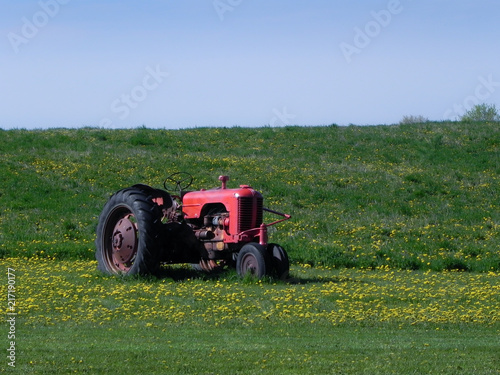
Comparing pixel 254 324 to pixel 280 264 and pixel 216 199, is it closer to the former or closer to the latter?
pixel 280 264

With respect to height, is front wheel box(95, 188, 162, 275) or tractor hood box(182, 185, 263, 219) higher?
tractor hood box(182, 185, 263, 219)

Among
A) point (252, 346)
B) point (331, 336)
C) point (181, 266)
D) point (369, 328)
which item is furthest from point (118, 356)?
point (181, 266)

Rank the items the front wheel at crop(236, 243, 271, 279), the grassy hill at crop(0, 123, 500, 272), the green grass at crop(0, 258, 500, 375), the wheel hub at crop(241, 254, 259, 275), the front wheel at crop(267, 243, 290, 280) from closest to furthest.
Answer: the green grass at crop(0, 258, 500, 375)
the front wheel at crop(236, 243, 271, 279)
the wheel hub at crop(241, 254, 259, 275)
the front wheel at crop(267, 243, 290, 280)
the grassy hill at crop(0, 123, 500, 272)

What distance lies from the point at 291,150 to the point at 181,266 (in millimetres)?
17456

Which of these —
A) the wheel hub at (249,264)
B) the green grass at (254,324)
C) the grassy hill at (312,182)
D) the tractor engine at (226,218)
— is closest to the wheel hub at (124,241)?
the green grass at (254,324)

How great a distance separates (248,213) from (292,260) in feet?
11.9

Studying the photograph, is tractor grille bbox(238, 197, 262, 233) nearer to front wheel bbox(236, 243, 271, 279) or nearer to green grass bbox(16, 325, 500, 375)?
front wheel bbox(236, 243, 271, 279)

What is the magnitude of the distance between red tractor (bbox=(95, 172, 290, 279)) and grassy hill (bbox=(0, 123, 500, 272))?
10.8 ft

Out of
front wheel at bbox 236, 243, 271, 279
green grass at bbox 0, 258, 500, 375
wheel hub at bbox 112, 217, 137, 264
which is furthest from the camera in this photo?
wheel hub at bbox 112, 217, 137, 264

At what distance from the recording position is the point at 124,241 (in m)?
16.1

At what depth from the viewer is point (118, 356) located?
27.9 ft

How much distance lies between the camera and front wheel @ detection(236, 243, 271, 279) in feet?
47.9

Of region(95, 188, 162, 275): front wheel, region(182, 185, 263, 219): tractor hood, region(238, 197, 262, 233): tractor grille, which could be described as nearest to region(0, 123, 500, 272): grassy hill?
region(95, 188, 162, 275): front wheel

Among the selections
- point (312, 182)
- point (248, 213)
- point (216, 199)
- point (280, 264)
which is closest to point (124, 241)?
point (216, 199)
